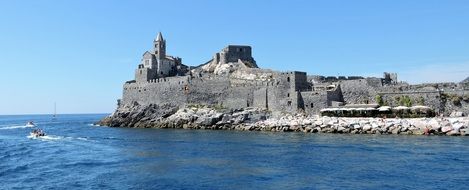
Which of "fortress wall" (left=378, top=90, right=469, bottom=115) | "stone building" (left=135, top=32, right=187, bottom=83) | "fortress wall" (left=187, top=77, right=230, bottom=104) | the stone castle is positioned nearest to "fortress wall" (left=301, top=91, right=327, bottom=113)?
the stone castle

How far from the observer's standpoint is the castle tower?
8606 cm

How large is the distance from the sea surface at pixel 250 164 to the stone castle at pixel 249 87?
12.6 m

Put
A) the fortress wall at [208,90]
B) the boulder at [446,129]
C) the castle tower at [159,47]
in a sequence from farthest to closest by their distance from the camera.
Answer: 1. the castle tower at [159,47]
2. the fortress wall at [208,90]
3. the boulder at [446,129]

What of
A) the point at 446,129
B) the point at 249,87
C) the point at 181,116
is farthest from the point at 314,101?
the point at 181,116

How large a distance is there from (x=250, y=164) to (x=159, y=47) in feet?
190

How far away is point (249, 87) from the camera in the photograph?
69.6m

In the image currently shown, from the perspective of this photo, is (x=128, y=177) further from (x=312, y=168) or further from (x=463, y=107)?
(x=463, y=107)

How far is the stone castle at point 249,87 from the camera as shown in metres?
57.8

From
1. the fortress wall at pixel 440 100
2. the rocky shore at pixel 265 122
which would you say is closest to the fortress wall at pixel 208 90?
the rocky shore at pixel 265 122

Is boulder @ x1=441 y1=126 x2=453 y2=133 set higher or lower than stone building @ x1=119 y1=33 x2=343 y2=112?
lower

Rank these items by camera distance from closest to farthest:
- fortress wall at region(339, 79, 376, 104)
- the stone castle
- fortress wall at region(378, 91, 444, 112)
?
fortress wall at region(378, 91, 444, 112) < the stone castle < fortress wall at region(339, 79, 376, 104)

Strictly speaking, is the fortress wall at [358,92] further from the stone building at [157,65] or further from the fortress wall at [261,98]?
the stone building at [157,65]

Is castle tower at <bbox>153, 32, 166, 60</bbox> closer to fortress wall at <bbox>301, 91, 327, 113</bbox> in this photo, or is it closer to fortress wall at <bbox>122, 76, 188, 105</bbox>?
fortress wall at <bbox>122, 76, 188, 105</bbox>

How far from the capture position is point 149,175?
28.5m
